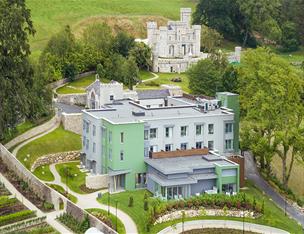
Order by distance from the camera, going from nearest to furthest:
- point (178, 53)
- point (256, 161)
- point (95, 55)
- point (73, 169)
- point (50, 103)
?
point (73, 169)
point (256, 161)
point (50, 103)
point (95, 55)
point (178, 53)

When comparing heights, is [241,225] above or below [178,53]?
below

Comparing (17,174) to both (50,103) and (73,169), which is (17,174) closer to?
(73,169)

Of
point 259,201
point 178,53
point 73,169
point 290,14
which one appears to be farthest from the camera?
point 290,14

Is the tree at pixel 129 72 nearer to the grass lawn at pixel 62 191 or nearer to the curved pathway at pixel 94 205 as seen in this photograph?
the curved pathway at pixel 94 205

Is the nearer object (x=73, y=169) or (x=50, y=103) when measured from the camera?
(x=73, y=169)

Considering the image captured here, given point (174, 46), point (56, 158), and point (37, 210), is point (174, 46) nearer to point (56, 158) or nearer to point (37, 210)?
point (56, 158)

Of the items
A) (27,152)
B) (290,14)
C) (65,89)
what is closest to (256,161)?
(27,152)
